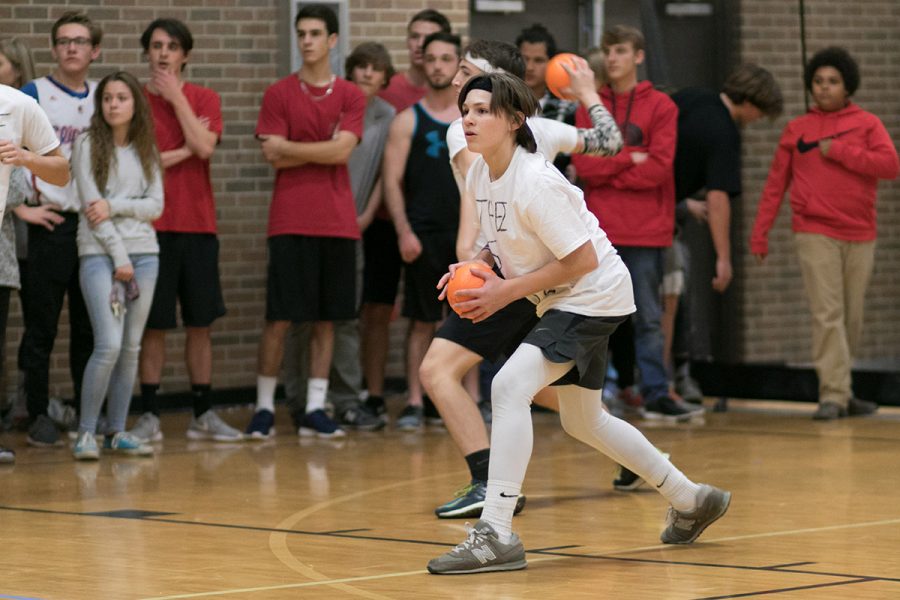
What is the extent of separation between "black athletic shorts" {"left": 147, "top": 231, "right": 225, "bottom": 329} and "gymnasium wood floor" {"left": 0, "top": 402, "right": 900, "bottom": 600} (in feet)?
2.27

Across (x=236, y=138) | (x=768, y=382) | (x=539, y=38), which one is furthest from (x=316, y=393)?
(x=768, y=382)

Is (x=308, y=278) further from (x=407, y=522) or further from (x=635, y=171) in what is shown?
(x=407, y=522)

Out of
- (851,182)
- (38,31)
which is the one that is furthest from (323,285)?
(851,182)

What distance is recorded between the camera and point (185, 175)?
934 cm

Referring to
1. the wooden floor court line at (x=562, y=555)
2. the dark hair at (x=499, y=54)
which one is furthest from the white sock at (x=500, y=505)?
the dark hair at (x=499, y=54)

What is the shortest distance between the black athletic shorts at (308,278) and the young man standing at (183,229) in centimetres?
33

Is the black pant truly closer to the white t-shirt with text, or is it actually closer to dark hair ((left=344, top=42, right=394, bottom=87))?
dark hair ((left=344, top=42, right=394, bottom=87))

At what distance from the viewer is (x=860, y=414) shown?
34.6 ft

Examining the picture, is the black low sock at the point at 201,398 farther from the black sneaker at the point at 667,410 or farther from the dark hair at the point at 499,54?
the dark hair at the point at 499,54

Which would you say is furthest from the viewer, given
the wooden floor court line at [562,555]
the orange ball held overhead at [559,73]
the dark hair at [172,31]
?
the dark hair at [172,31]

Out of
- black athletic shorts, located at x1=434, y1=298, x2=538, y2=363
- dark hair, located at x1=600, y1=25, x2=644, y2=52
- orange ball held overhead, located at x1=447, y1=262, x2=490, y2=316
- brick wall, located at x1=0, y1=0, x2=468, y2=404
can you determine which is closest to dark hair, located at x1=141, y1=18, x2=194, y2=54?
brick wall, located at x1=0, y1=0, x2=468, y2=404

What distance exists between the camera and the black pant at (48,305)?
890 centimetres

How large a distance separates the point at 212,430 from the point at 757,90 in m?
3.91

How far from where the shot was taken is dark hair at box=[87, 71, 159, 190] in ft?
28.1
